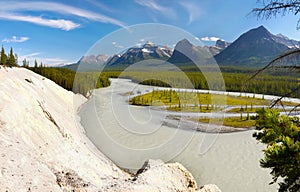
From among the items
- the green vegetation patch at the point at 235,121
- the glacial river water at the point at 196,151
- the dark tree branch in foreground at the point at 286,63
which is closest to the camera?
the dark tree branch in foreground at the point at 286,63

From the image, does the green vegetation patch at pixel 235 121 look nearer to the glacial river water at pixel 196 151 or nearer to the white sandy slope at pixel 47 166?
the glacial river water at pixel 196 151

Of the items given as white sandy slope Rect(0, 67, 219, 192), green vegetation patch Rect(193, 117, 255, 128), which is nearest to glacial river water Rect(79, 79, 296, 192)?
green vegetation patch Rect(193, 117, 255, 128)

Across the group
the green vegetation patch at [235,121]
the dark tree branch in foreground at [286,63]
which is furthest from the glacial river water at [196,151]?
the dark tree branch in foreground at [286,63]

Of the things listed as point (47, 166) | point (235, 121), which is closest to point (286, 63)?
point (47, 166)

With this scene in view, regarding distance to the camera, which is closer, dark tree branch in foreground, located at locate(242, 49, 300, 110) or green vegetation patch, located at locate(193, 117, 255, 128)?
dark tree branch in foreground, located at locate(242, 49, 300, 110)

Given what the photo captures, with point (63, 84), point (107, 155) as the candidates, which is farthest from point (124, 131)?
point (63, 84)

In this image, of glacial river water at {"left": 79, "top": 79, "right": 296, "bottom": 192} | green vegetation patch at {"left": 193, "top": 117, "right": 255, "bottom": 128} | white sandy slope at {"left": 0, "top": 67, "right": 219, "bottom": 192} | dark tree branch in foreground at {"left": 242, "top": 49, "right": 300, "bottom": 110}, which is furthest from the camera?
green vegetation patch at {"left": 193, "top": 117, "right": 255, "bottom": 128}

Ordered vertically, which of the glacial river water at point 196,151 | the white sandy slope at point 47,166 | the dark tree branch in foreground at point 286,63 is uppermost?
the dark tree branch in foreground at point 286,63

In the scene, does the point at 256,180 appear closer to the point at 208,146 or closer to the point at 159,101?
the point at 208,146

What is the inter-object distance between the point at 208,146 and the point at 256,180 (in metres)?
5.88

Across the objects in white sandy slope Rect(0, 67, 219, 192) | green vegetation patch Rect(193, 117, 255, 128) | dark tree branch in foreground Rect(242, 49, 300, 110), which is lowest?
green vegetation patch Rect(193, 117, 255, 128)

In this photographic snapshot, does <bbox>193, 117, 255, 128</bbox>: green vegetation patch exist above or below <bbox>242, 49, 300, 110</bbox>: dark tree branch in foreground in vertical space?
below

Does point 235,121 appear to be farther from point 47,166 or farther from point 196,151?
point 47,166

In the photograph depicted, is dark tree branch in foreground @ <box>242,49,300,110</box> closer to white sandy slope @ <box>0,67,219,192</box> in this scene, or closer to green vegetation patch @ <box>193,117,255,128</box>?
white sandy slope @ <box>0,67,219,192</box>
